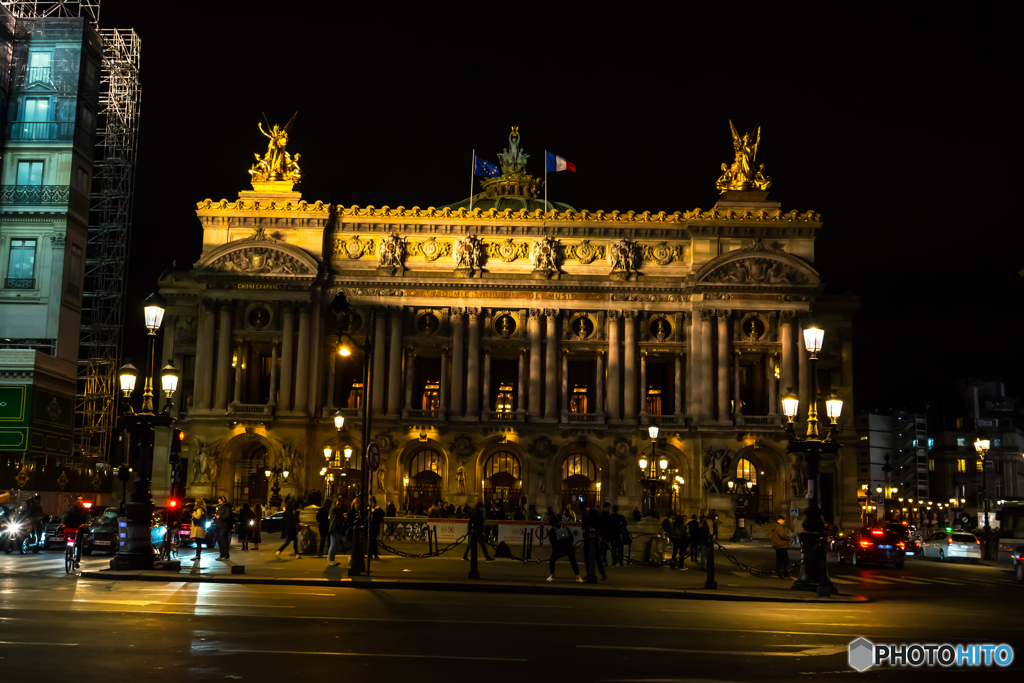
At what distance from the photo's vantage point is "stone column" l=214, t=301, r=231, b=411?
220 ft

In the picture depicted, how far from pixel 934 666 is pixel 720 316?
54.3 meters

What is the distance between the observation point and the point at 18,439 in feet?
197

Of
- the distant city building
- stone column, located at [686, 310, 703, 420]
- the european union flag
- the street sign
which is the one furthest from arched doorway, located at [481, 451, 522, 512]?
the street sign

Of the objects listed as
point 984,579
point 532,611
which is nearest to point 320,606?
point 532,611

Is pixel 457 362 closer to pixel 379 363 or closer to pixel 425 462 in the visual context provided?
pixel 379 363

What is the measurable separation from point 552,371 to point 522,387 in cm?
224

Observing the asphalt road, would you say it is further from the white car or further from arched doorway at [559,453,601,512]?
arched doorway at [559,453,601,512]

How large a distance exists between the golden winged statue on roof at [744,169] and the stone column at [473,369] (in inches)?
750

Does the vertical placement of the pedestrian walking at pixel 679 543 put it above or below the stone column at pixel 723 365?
below

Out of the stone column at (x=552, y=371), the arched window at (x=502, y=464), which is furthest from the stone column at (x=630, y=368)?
the arched window at (x=502, y=464)

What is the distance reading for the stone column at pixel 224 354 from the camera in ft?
220

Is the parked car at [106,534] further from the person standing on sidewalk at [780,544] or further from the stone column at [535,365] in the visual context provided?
A: the stone column at [535,365]

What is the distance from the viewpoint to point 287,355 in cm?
6700

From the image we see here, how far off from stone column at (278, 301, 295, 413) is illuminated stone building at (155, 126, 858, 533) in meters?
0.15
